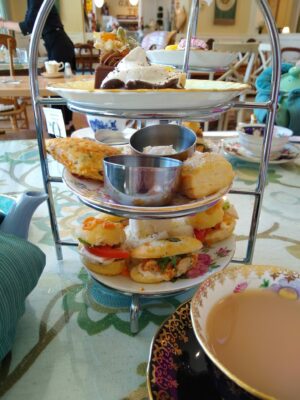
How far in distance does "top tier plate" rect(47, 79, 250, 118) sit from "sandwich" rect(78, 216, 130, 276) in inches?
6.3

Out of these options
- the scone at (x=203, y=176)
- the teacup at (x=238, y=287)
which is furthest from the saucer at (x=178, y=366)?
the scone at (x=203, y=176)

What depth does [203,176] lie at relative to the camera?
40 centimetres

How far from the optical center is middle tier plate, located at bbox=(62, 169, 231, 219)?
36cm

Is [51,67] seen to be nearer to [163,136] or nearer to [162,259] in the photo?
[163,136]

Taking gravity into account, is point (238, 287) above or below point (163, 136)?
below

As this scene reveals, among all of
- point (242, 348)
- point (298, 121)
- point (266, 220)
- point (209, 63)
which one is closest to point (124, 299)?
point (242, 348)

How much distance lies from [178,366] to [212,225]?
249 mm

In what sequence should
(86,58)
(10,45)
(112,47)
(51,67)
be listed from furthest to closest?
1. (86,58)
2. (10,45)
3. (51,67)
4. (112,47)

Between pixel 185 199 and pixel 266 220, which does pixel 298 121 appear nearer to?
pixel 266 220

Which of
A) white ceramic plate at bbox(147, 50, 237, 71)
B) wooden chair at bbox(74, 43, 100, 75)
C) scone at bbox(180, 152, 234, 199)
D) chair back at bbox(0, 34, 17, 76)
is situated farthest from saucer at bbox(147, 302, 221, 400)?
wooden chair at bbox(74, 43, 100, 75)

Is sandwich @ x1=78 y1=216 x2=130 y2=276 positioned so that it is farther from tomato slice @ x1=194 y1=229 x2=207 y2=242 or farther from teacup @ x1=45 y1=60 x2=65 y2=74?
teacup @ x1=45 y1=60 x2=65 y2=74

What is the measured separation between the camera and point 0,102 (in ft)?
8.84

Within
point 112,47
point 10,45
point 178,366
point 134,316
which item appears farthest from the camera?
point 10,45

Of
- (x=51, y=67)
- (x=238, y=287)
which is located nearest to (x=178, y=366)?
(x=238, y=287)
